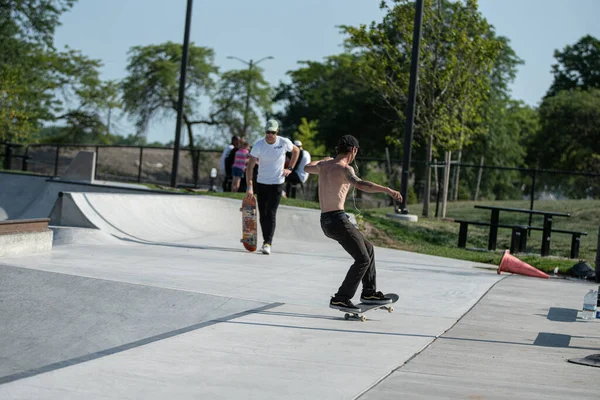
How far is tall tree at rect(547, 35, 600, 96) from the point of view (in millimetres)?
77250

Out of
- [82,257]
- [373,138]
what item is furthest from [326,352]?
[373,138]

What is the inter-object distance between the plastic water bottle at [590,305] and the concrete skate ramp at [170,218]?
6416mm

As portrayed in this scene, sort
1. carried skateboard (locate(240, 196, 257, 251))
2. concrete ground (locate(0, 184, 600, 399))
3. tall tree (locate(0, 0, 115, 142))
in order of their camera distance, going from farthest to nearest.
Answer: tall tree (locate(0, 0, 115, 142))
carried skateboard (locate(240, 196, 257, 251))
concrete ground (locate(0, 184, 600, 399))

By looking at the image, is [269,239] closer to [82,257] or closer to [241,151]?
[82,257]

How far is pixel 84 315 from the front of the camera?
A: 7.45 m

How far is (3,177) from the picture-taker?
72.7 ft

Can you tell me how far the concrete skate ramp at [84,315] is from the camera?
6609 mm

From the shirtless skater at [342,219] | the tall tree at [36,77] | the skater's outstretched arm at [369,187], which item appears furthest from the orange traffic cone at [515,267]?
the tall tree at [36,77]

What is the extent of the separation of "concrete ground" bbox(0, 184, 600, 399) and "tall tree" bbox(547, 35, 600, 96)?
70.4 meters

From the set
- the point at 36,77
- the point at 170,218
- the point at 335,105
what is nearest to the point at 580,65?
the point at 335,105

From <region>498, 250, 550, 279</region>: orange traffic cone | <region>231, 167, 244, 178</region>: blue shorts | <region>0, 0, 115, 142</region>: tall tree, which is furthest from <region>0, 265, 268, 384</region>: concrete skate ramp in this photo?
<region>0, 0, 115, 142</region>: tall tree

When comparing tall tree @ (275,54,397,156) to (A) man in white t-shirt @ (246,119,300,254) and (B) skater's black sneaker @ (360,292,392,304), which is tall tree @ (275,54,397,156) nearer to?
(A) man in white t-shirt @ (246,119,300,254)

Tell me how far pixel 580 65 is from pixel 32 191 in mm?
67552

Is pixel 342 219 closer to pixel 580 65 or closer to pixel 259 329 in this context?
pixel 259 329
